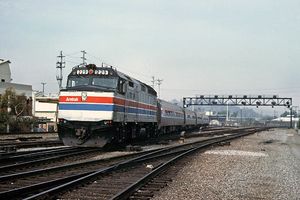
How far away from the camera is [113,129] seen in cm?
1862

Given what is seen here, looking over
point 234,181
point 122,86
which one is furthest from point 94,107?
point 234,181

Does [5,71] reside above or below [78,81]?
above

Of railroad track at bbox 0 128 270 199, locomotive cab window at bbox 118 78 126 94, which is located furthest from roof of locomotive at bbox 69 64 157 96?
railroad track at bbox 0 128 270 199

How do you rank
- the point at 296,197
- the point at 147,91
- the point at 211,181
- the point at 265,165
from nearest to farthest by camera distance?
the point at 296,197 < the point at 211,181 < the point at 265,165 < the point at 147,91

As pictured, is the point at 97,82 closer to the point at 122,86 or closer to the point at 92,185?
the point at 122,86

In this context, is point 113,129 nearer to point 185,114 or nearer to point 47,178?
point 47,178

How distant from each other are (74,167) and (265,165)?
7.51m

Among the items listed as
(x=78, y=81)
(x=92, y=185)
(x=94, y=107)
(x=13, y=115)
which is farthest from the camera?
(x=13, y=115)

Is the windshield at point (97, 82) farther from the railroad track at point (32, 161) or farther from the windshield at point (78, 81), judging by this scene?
the railroad track at point (32, 161)

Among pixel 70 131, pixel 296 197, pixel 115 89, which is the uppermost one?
pixel 115 89

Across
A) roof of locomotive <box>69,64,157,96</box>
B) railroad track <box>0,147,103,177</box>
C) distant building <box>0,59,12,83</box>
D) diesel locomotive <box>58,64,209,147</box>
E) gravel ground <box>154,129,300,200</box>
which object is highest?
distant building <box>0,59,12,83</box>

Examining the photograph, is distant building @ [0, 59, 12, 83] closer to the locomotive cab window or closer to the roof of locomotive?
the roof of locomotive

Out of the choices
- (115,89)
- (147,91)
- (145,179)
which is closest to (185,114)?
(147,91)

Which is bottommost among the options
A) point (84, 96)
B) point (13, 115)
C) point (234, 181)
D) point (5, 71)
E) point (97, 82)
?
point (234, 181)
